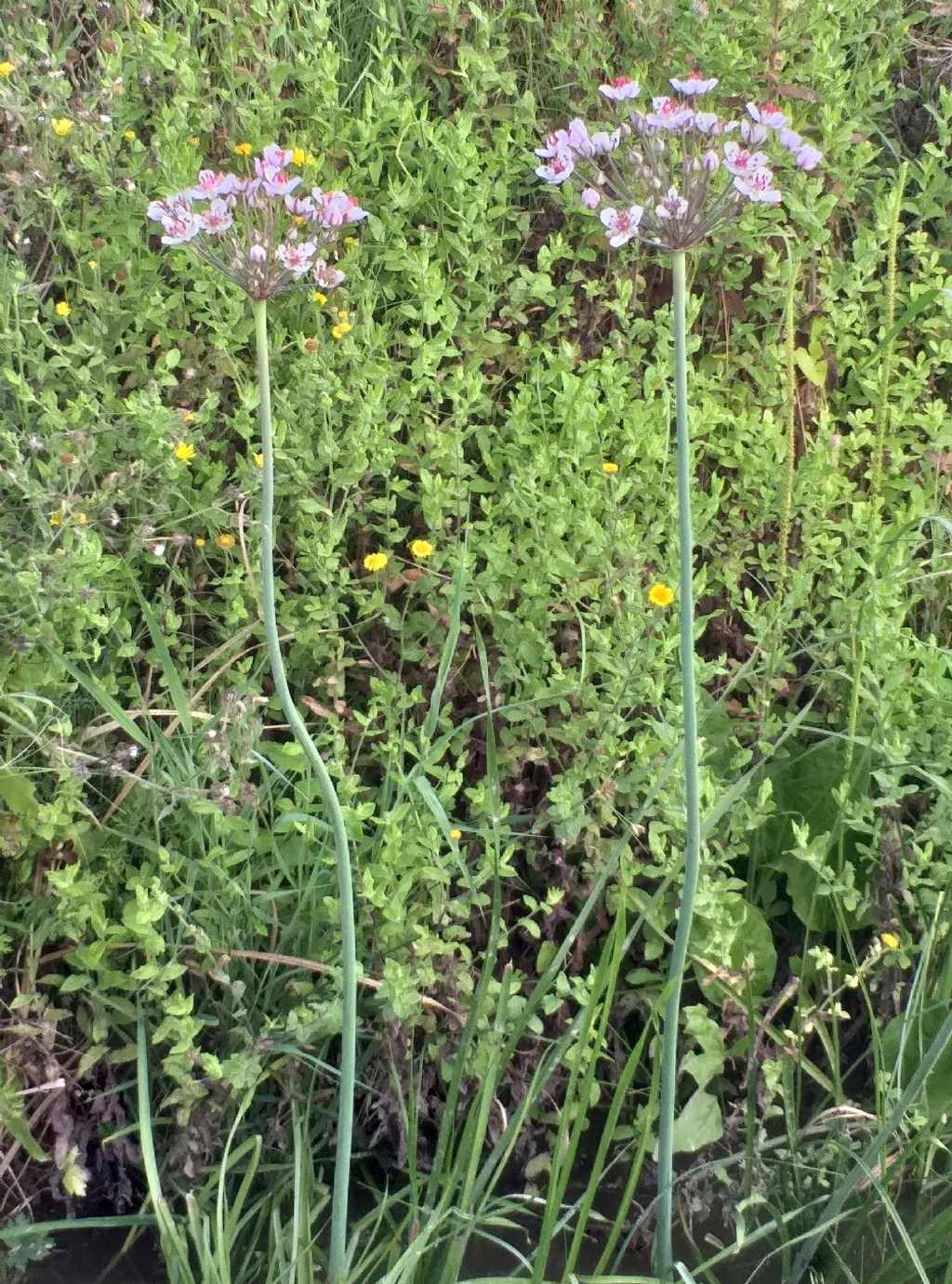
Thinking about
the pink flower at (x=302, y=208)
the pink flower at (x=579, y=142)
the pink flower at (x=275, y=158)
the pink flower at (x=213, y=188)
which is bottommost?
the pink flower at (x=213, y=188)

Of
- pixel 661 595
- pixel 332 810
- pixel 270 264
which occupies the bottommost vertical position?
pixel 332 810

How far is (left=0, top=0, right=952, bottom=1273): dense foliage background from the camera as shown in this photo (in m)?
1.87

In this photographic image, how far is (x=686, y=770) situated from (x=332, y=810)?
0.40 meters

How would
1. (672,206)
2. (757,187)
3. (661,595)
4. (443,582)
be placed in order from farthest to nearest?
(443,582) < (661,595) < (757,187) < (672,206)

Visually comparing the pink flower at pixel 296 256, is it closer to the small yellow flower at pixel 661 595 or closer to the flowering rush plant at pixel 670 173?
the flowering rush plant at pixel 670 173

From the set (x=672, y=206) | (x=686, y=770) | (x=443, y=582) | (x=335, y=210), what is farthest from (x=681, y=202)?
(x=443, y=582)

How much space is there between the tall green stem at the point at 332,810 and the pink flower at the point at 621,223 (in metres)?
Answer: 0.39

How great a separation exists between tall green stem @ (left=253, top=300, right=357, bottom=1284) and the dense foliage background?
333 mm

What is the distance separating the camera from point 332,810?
1.27m

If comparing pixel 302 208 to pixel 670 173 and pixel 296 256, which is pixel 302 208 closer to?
pixel 296 256

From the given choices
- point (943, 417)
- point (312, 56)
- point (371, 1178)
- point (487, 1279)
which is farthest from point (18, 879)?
point (943, 417)

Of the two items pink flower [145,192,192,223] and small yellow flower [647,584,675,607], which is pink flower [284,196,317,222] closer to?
pink flower [145,192,192,223]

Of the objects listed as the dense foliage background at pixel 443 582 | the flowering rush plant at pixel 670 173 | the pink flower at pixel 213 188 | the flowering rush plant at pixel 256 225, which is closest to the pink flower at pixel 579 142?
the flowering rush plant at pixel 670 173

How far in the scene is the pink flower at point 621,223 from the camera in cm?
125
